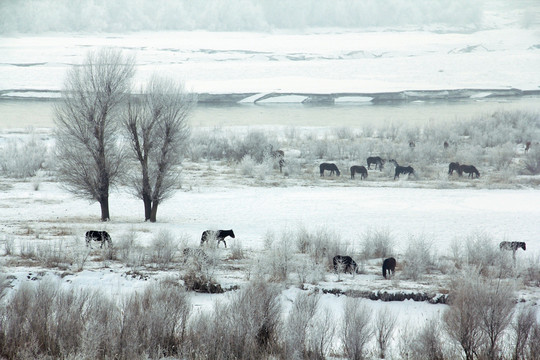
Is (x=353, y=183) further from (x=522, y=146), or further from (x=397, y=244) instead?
(x=522, y=146)

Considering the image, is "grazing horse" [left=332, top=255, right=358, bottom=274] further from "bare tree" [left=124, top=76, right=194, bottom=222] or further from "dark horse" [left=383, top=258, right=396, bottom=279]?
"bare tree" [left=124, top=76, right=194, bottom=222]

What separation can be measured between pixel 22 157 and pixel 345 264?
17.6 meters

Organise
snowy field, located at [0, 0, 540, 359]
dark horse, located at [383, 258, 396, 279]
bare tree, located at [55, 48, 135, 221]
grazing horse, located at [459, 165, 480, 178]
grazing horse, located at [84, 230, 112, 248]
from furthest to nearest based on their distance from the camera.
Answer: grazing horse, located at [459, 165, 480, 178], bare tree, located at [55, 48, 135, 221], grazing horse, located at [84, 230, 112, 248], dark horse, located at [383, 258, 396, 279], snowy field, located at [0, 0, 540, 359]

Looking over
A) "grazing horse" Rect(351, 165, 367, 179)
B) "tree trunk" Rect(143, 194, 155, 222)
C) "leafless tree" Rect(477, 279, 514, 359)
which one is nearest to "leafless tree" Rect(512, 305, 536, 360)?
"leafless tree" Rect(477, 279, 514, 359)

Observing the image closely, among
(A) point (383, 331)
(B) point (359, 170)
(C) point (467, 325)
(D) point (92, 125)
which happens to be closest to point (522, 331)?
(C) point (467, 325)

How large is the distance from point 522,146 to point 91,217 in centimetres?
2187

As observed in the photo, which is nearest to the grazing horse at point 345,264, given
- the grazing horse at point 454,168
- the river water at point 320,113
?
the grazing horse at point 454,168

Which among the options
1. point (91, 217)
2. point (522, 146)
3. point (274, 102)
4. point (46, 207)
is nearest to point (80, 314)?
point (91, 217)

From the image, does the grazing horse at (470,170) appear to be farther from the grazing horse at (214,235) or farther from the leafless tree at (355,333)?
the leafless tree at (355,333)

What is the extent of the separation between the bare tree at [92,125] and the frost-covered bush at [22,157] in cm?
788

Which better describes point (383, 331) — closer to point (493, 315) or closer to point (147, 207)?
point (493, 315)

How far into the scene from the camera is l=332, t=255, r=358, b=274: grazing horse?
10.5m

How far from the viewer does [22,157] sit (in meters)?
Answer: 24.0

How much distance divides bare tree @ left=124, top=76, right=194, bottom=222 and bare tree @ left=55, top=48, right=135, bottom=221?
1.81 ft
